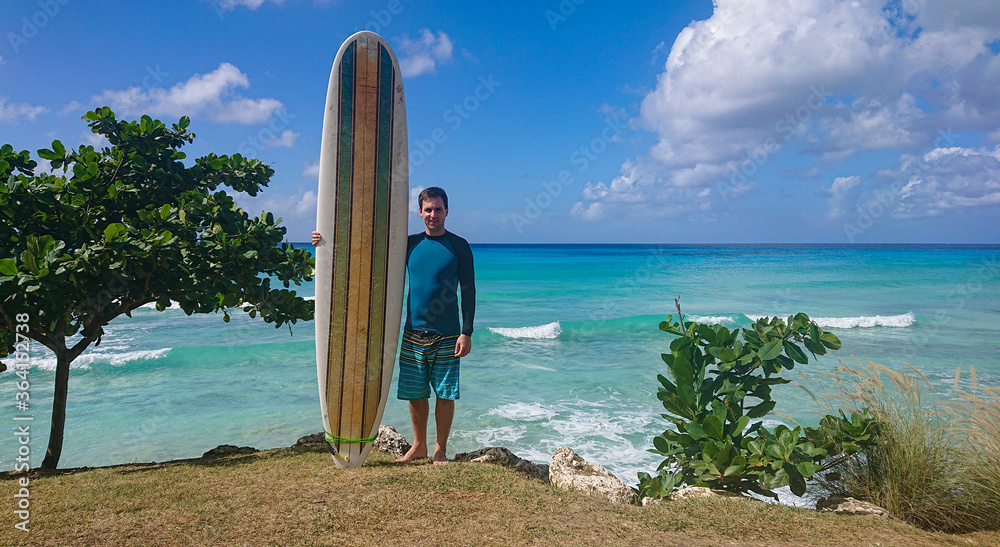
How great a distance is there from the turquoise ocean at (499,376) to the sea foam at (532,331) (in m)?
0.06

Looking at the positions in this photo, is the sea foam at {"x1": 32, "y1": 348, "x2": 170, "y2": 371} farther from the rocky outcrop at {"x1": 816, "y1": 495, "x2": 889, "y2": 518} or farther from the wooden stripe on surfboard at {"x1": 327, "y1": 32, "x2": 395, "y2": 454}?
the rocky outcrop at {"x1": 816, "y1": 495, "x2": 889, "y2": 518}

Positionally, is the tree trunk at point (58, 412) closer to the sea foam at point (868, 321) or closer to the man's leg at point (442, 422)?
the man's leg at point (442, 422)

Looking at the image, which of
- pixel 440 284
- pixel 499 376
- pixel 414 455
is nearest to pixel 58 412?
pixel 414 455

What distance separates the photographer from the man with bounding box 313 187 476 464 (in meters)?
3.56

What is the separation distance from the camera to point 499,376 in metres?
8.88

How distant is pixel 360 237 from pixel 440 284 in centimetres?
78

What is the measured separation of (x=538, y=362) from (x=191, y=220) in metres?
7.39

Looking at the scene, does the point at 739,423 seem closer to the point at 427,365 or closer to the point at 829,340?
the point at 829,340

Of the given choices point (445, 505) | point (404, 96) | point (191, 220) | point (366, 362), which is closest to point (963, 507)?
point (445, 505)

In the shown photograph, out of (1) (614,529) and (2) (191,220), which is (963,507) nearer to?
(1) (614,529)

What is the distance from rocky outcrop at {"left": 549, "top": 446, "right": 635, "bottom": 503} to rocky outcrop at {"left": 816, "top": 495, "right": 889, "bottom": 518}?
1.16m

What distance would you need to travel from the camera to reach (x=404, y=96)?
4027 millimetres

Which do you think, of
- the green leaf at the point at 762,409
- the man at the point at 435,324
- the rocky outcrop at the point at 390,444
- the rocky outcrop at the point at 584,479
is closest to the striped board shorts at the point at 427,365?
the man at the point at 435,324

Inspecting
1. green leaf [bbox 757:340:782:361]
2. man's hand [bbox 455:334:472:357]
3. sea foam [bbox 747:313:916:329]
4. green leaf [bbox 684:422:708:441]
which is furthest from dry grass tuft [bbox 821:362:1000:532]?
sea foam [bbox 747:313:916:329]
